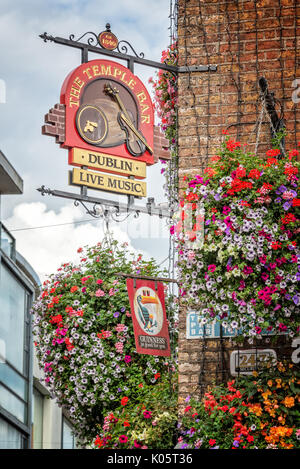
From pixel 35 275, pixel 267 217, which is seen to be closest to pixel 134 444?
pixel 267 217

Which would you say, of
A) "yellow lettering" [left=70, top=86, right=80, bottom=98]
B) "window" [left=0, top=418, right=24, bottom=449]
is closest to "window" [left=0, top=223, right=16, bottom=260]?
"window" [left=0, top=418, right=24, bottom=449]

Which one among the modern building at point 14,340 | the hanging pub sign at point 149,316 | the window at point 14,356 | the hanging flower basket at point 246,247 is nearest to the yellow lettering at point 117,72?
the hanging flower basket at point 246,247

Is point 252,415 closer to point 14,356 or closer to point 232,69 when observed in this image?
point 232,69

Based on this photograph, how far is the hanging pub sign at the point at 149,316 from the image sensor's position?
337 inches

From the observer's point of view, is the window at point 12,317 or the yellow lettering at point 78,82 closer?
the yellow lettering at point 78,82

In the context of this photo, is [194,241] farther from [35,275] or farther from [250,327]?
[35,275]

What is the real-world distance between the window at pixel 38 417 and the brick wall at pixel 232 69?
1822 cm

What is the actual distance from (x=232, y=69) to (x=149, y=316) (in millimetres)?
2801

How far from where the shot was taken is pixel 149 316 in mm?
8734

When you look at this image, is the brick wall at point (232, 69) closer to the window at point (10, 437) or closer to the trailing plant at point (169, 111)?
the trailing plant at point (169, 111)

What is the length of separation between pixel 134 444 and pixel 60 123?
9.96 ft

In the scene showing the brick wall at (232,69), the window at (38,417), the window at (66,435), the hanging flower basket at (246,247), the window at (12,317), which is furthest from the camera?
the window at (66,435)

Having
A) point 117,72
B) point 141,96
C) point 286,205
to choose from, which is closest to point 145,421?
point 286,205
